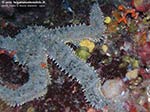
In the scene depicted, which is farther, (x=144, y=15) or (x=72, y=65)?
(x=144, y=15)

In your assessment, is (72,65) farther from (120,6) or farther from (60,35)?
(120,6)

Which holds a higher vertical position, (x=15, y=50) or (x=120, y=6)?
(x=120, y=6)

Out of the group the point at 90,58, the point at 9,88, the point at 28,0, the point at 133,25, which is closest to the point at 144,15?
the point at 133,25

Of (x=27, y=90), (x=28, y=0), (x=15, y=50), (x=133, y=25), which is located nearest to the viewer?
(x=27, y=90)

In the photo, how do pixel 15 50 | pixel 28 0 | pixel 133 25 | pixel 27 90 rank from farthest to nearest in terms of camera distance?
pixel 28 0, pixel 133 25, pixel 15 50, pixel 27 90

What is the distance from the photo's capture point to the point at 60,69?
13.8 ft

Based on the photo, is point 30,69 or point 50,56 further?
point 50,56

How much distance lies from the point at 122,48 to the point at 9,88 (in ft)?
5.08

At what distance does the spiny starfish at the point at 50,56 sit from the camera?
3.83 meters

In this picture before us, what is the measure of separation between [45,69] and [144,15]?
1.63m

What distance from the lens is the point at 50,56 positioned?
13.6 feet

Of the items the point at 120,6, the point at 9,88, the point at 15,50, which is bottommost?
the point at 9,88

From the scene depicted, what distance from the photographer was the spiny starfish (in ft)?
12.6

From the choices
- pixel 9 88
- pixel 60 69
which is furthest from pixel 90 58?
pixel 9 88
